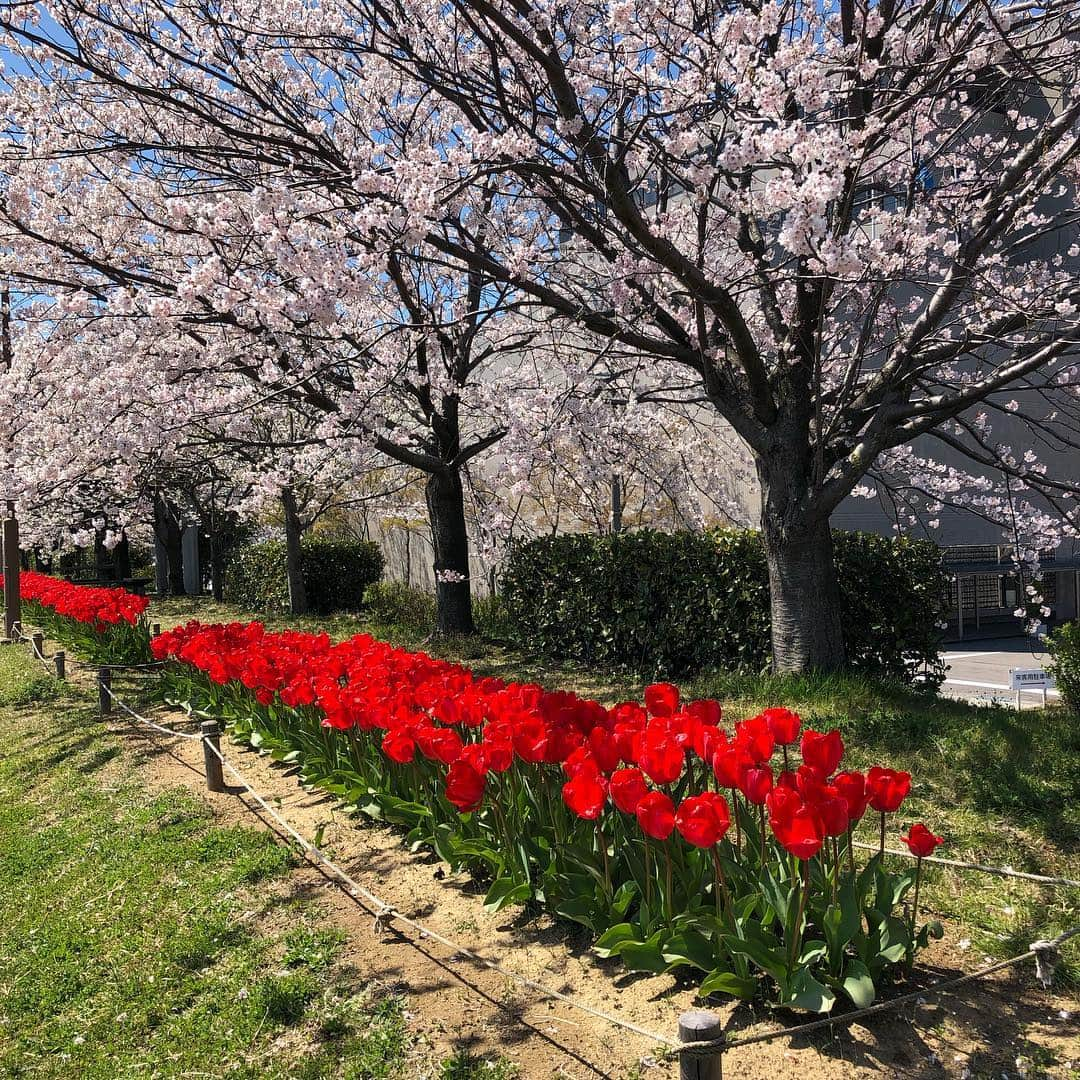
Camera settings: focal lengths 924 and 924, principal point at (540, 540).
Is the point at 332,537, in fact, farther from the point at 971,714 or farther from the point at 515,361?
the point at 971,714

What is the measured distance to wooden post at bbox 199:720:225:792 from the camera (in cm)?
553

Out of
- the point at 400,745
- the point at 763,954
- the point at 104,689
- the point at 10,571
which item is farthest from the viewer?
the point at 10,571

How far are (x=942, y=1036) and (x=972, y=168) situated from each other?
6538mm

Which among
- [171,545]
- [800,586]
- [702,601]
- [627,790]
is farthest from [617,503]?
[171,545]

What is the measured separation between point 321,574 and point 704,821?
14779mm

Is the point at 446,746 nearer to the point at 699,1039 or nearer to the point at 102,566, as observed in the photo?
the point at 699,1039

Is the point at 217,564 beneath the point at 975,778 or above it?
above

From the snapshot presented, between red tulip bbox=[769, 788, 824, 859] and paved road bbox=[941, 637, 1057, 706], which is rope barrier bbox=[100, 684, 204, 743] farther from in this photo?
paved road bbox=[941, 637, 1057, 706]

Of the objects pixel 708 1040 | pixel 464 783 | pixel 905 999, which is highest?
pixel 464 783

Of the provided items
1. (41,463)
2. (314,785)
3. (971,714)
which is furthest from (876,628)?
(41,463)

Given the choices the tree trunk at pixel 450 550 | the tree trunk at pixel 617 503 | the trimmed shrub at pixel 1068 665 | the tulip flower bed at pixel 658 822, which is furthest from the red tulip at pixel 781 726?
the tree trunk at pixel 617 503

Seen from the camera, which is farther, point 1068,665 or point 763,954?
point 1068,665

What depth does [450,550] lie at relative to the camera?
1069 centimetres

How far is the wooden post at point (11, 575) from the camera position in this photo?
1416 centimetres
